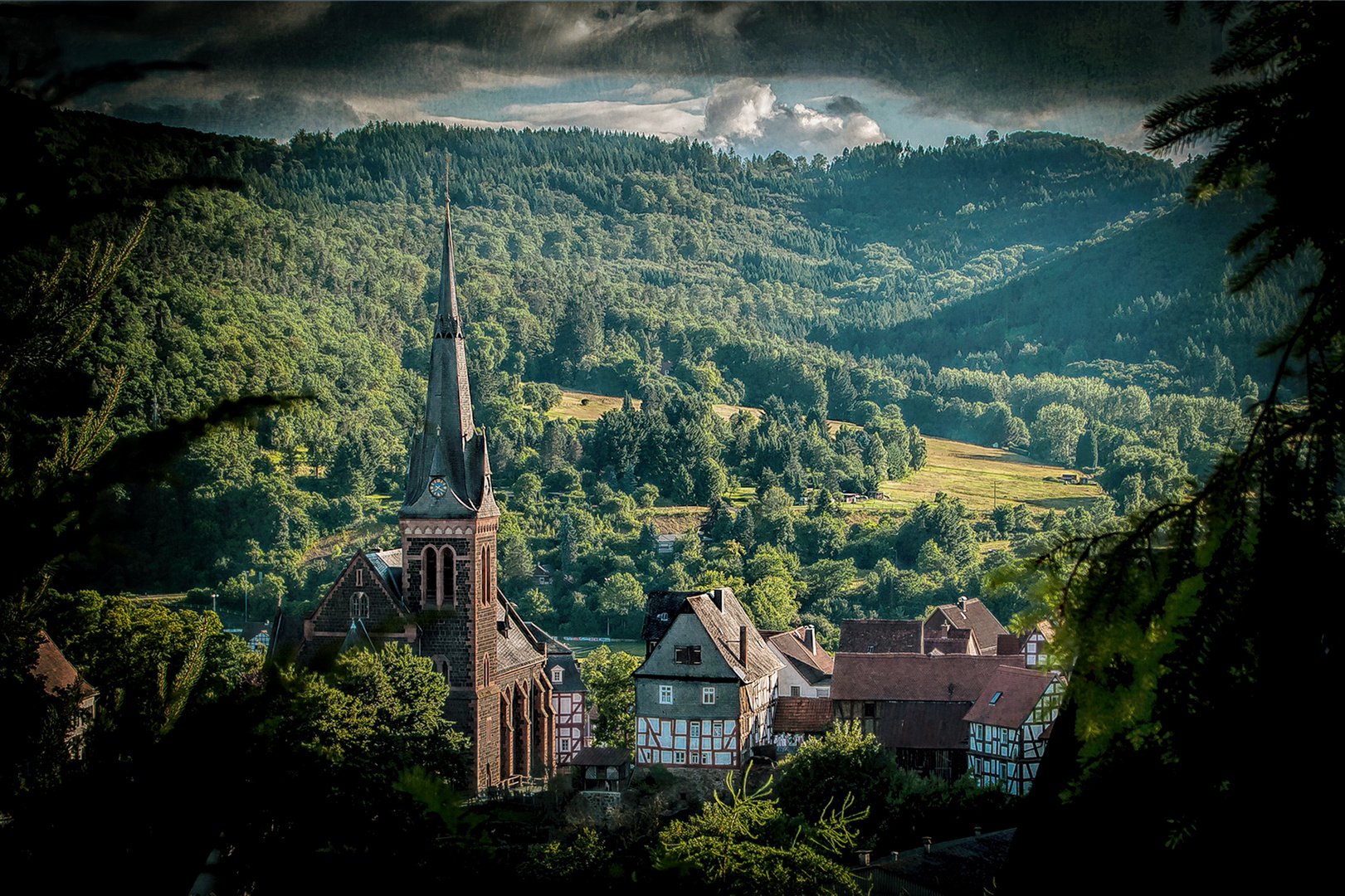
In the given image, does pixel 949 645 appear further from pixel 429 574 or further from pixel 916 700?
pixel 429 574

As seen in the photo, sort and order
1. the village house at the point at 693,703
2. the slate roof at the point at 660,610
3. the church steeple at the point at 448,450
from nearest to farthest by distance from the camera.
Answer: the village house at the point at 693,703 < the slate roof at the point at 660,610 < the church steeple at the point at 448,450

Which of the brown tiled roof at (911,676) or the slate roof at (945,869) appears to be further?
the brown tiled roof at (911,676)

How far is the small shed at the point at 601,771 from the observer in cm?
3766

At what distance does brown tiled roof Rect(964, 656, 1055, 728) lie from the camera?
3475 cm

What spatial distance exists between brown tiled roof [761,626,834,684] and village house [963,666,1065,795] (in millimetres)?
10739

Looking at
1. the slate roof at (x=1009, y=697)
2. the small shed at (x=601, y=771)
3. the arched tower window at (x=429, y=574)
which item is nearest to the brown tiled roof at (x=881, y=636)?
the slate roof at (x=1009, y=697)

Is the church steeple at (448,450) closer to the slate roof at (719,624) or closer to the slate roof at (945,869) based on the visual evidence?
the slate roof at (719,624)

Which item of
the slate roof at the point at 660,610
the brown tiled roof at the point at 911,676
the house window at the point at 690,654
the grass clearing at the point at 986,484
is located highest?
the grass clearing at the point at 986,484

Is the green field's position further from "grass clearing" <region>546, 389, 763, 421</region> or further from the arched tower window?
the arched tower window

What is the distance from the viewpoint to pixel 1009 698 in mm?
35781

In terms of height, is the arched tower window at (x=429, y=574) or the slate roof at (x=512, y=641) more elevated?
the arched tower window at (x=429, y=574)

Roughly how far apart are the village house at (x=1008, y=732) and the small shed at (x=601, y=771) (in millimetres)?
9676

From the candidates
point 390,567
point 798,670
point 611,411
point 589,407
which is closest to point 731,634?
point 798,670

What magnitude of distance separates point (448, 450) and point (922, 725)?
17086 mm
